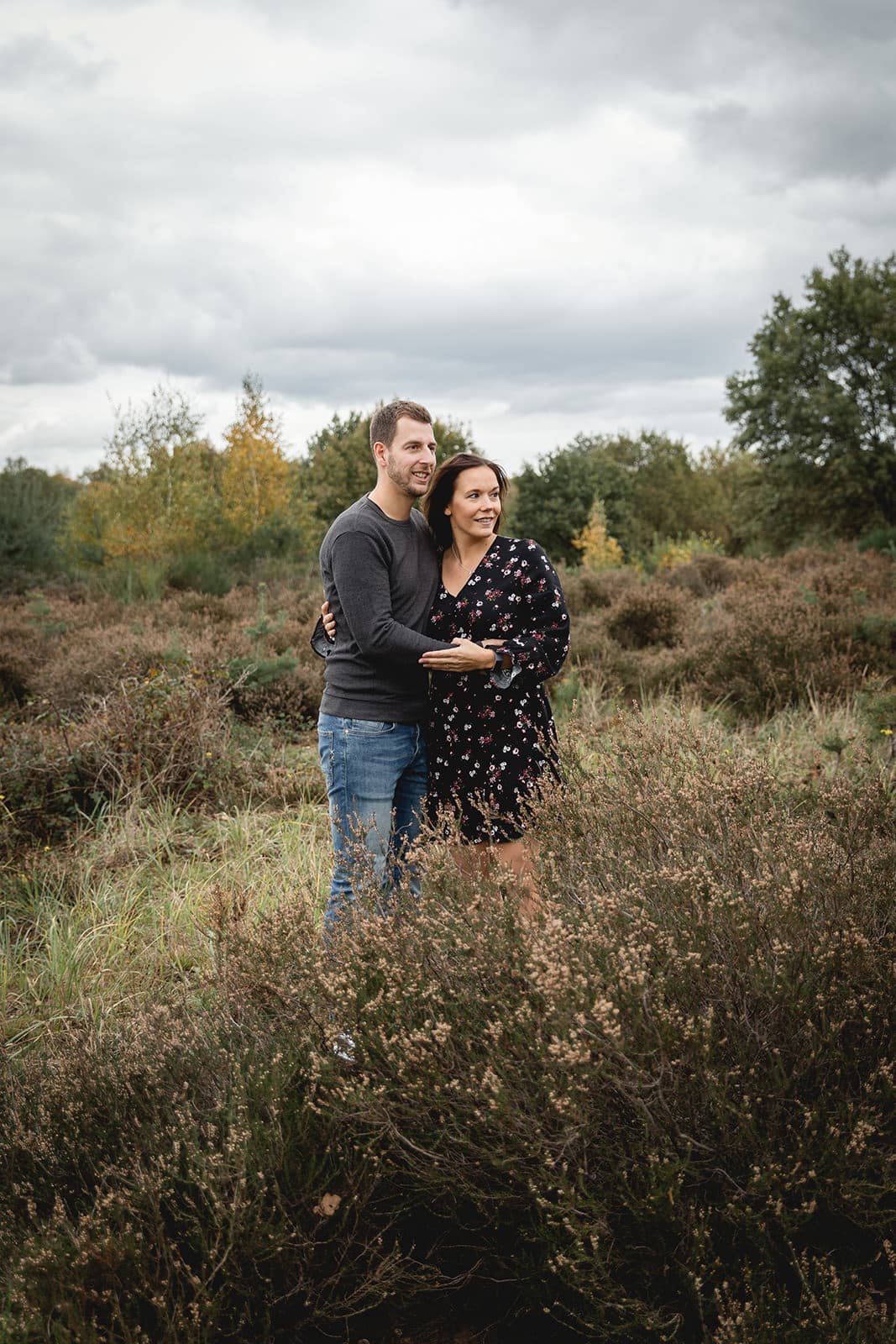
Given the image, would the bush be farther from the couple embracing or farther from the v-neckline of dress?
the v-neckline of dress

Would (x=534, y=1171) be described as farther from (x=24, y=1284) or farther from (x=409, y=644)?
(x=409, y=644)

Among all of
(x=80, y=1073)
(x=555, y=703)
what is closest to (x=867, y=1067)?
(x=80, y=1073)

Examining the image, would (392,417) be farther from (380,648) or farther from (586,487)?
(586,487)

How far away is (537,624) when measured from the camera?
3.36 m

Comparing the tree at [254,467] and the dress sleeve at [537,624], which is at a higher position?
the tree at [254,467]

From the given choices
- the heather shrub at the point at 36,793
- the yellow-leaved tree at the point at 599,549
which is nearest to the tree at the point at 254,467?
the yellow-leaved tree at the point at 599,549

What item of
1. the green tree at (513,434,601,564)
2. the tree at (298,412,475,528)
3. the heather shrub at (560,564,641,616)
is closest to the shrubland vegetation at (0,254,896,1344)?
the heather shrub at (560,564,641,616)

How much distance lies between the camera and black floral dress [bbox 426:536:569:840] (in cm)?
328

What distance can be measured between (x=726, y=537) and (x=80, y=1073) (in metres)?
36.7

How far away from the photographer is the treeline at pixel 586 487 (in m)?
16.7

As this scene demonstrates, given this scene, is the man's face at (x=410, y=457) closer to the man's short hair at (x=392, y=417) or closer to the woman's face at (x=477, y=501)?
the man's short hair at (x=392, y=417)

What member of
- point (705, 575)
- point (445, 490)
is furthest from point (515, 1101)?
point (705, 575)

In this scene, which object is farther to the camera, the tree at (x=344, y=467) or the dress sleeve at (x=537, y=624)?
the tree at (x=344, y=467)

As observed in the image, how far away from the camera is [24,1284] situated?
185cm
